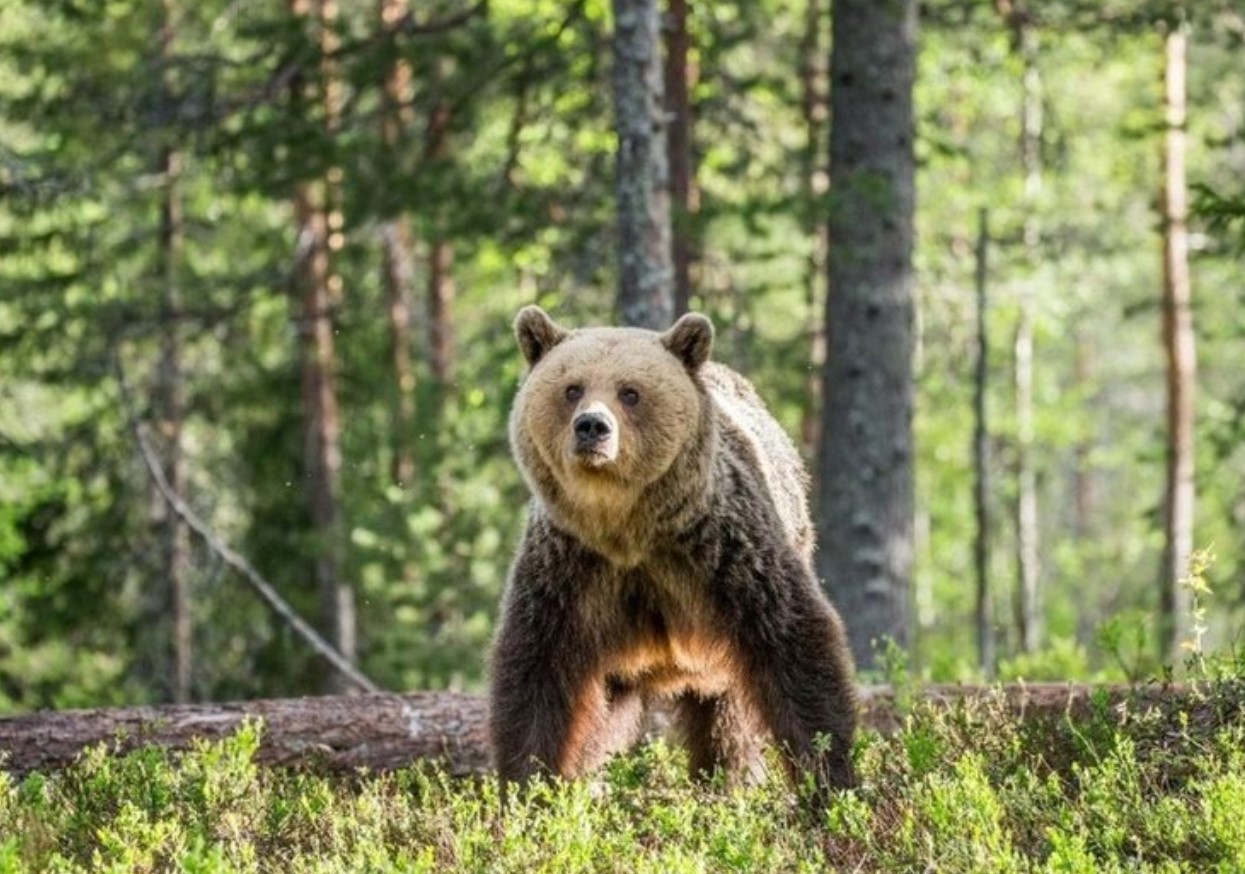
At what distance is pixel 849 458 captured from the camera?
14.1 meters

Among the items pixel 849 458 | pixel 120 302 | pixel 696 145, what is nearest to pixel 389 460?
pixel 120 302

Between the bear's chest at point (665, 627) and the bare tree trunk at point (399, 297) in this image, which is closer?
the bear's chest at point (665, 627)

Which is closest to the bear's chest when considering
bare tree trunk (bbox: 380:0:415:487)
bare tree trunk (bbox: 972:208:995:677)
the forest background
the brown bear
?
the brown bear

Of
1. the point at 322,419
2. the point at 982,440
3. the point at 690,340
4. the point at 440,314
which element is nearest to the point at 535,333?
the point at 690,340

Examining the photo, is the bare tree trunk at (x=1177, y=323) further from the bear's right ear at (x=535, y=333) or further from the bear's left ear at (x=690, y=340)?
the bear's right ear at (x=535, y=333)

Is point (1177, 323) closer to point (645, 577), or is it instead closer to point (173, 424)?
point (173, 424)

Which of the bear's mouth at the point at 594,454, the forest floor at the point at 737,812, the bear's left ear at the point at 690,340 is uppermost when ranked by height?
the bear's left ear at the point at 690,340

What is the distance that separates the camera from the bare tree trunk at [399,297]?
68.0 feet

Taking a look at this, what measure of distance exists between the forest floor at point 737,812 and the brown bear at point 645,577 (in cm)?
28

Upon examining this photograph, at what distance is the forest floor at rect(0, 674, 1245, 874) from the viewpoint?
6.01 metres

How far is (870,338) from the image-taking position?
14141 millimetres

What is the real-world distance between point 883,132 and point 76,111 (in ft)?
22.0

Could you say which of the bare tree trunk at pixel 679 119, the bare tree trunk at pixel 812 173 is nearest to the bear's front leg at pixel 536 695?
the bare tree trunk at pixel 679 119

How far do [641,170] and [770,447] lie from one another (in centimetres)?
302
